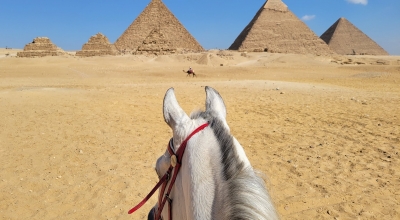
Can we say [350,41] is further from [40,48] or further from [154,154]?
[154,154]

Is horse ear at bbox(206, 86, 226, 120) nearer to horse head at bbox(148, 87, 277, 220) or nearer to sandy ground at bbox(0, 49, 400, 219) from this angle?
horse head at bbox(148, 87, 277, 220)

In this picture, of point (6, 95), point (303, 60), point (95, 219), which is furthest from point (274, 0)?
point (95, 219)

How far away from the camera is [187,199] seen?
1.33 metres

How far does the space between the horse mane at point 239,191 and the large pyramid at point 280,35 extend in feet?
274

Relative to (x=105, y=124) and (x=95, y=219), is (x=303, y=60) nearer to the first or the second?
(x=105, y=124)

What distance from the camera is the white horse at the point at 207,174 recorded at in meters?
1.15

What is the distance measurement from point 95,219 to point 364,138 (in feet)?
19.3

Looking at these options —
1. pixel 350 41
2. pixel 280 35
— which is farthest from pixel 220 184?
pixel 350 41

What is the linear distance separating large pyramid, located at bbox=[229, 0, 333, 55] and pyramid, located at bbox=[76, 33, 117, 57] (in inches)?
1566

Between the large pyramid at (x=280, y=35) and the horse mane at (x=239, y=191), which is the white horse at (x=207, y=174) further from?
the large pyramid at (x=280, y=35)

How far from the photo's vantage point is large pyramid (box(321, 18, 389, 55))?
112625 millimetres

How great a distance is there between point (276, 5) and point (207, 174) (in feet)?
367

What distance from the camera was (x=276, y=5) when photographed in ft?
340

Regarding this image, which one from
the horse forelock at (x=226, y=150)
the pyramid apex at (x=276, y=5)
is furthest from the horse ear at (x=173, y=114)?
the pyramid apex at (x=276, y=5)
